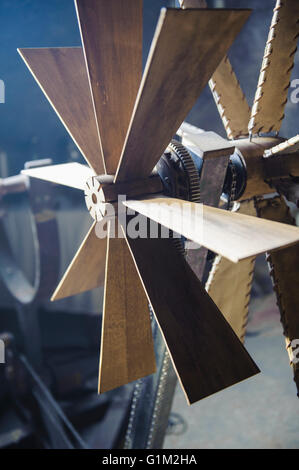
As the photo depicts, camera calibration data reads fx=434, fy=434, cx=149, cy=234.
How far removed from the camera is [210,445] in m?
3.38

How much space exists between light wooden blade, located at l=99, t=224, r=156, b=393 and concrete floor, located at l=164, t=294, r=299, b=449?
2344 millimetres

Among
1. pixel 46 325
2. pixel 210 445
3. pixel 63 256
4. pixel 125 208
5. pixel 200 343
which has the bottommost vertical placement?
pixel 210 445

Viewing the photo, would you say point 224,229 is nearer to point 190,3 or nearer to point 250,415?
point 190,3

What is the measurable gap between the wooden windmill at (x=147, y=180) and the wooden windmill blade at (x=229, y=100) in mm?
288

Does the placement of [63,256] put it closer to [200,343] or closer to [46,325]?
[46,325]

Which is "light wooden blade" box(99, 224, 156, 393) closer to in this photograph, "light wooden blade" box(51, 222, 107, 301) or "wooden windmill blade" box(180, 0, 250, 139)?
"light wooden blade" box(51, 222, 107, 301)

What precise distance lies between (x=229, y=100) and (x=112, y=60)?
0.64 m

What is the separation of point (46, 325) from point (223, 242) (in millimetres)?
4029

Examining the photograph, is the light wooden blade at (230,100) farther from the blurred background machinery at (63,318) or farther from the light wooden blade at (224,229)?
the blurred background machinery at (63,318)

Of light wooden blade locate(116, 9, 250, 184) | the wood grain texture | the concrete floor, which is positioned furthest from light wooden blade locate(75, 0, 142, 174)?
the concrete floor

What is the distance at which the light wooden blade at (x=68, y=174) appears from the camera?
1.51 m

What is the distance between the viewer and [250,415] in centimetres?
364
